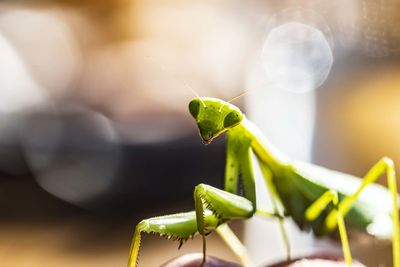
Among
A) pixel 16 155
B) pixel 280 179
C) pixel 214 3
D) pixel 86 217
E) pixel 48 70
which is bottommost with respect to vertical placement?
pixel 280 179

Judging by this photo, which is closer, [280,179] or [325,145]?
[280,179]

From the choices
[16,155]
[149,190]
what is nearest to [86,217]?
[149,190]

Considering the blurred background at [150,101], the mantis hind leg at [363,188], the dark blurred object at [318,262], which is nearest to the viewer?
the dark blurred object at [318,262]

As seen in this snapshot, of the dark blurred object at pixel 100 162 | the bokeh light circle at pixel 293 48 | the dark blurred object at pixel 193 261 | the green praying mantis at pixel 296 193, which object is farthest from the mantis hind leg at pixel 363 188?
the dark blurred object at pixel 100 162

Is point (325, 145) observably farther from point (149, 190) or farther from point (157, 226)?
point (157, 226)

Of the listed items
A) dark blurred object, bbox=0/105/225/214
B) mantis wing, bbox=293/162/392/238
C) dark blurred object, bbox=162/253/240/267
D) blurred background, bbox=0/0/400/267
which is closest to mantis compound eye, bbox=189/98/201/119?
dark blurred object, bbox=162/253/240/267

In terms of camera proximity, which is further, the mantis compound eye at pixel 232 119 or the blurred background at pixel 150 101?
the blurred background at pixel 150 101

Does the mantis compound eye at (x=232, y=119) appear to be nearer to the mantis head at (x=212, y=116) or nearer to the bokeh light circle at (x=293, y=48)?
the mantis head at (x=212, y=116)
